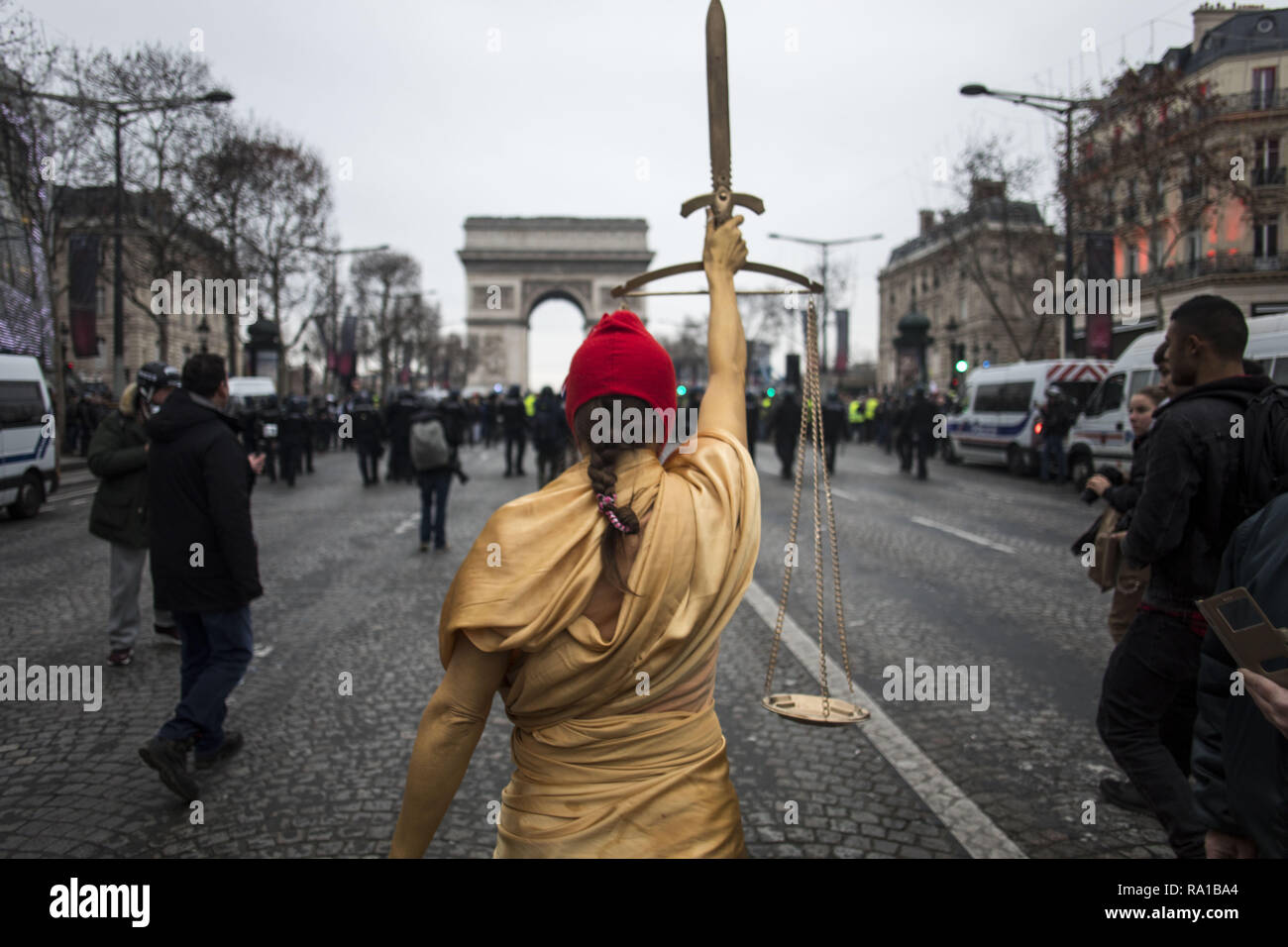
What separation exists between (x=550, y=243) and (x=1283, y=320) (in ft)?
173

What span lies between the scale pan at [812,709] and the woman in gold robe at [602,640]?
133 centimetres

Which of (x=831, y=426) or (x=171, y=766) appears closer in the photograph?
(x=171, y=766)

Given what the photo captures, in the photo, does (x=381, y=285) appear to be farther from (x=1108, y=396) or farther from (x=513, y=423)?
(x=1108, y=396)

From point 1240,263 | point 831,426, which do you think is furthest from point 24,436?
point 1240,263

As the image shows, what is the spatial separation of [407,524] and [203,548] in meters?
9.19

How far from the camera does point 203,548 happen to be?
14.3 feet

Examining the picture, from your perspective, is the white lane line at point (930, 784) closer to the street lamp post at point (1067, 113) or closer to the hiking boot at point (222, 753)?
the hiking boot at point (222, 753)

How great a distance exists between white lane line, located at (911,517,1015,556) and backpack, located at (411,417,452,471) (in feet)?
20.2

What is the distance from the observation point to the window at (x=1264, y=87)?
23.0m

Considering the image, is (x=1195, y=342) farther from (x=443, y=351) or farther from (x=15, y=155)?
(x=443, y=351)

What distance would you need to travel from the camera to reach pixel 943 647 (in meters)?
6.43

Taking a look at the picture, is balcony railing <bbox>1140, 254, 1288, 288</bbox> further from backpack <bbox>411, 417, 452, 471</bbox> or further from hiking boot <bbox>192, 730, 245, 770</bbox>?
hiking boot <bbox>192, 730, 245, 770</bbox>
